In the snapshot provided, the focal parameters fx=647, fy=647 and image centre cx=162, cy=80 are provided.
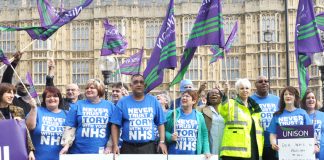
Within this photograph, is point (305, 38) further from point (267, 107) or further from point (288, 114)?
point (288, 114)

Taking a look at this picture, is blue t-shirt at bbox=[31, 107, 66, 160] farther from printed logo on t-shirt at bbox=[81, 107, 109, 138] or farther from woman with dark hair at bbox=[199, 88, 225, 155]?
woman with dark hair at bbox=[199, 88, 225, 155]

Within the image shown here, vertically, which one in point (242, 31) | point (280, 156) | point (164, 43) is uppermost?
point (242, 31)

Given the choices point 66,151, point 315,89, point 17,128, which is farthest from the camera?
point 315,89

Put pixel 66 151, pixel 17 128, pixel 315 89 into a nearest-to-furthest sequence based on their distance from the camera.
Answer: pixel 17 128 < pixel 66 151 < pixel 315 89

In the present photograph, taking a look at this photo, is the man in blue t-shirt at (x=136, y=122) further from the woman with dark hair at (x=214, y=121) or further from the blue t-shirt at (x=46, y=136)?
the woman with dark hair at (x=214, y=121)

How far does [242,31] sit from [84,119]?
91.0 ft

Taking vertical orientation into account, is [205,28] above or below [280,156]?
above

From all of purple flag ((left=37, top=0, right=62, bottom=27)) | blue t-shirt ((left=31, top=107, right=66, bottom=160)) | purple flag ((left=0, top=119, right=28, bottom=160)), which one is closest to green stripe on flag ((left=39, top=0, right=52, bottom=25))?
purple flag ((left=37, top=0, right=62, bottom=27))

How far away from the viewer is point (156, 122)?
8594mm

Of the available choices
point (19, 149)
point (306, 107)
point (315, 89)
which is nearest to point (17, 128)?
point (19, 149)

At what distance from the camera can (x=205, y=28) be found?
9461 mm

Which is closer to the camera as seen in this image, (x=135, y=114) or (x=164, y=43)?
(x=135, y=114)

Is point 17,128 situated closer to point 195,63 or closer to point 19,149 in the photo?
point 19,149

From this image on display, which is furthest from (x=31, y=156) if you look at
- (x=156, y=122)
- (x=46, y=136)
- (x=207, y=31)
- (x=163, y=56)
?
(x=207, y=31)
